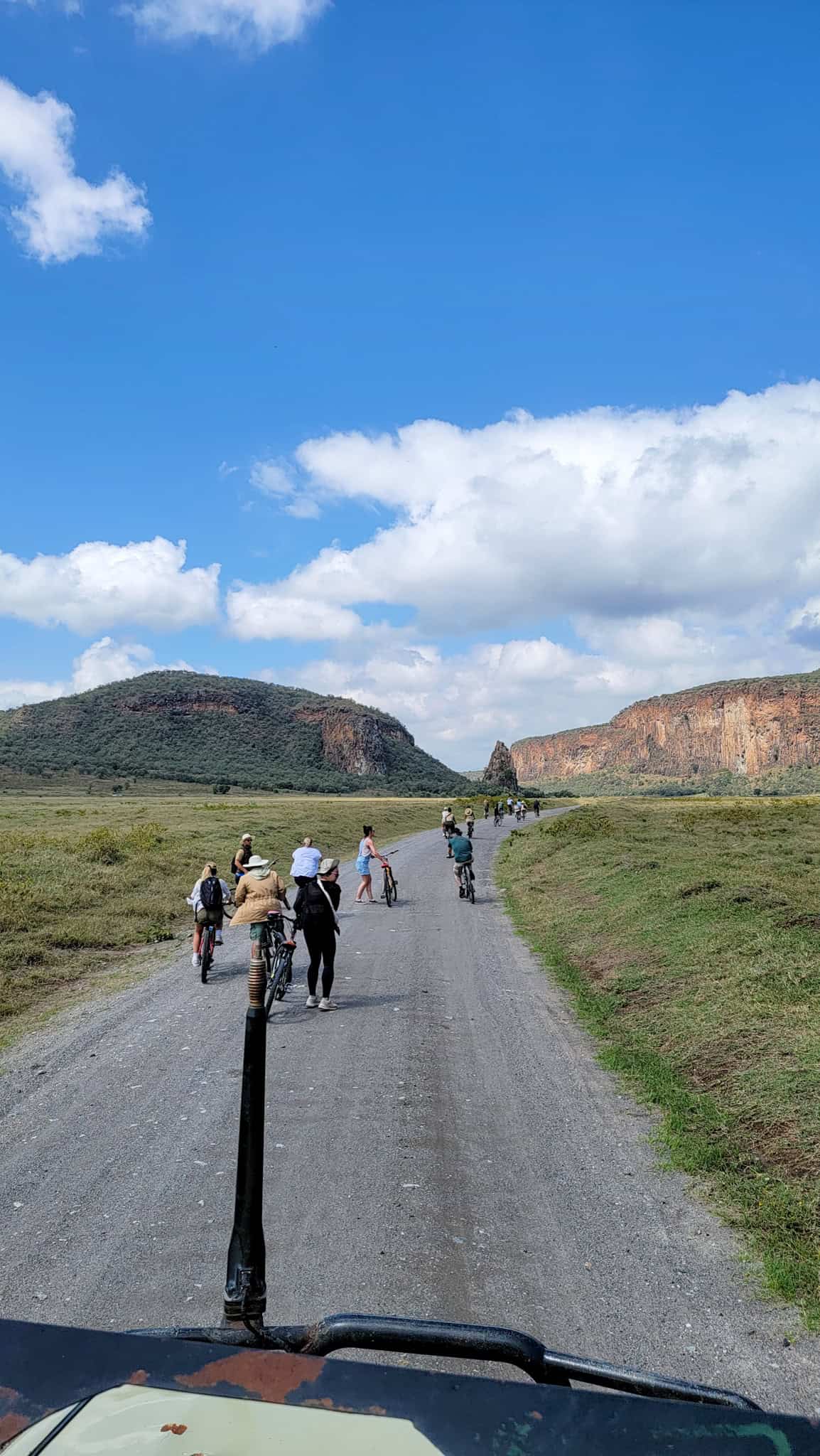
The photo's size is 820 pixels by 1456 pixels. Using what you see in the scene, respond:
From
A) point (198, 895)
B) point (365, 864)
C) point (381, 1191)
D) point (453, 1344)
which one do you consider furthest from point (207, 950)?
point (453, 1344)

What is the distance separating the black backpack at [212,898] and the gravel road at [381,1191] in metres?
2.49

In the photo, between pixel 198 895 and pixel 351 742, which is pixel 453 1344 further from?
pixel 351 742

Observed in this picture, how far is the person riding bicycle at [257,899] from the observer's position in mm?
9953

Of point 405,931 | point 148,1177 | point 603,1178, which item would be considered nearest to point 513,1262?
point 603,1178

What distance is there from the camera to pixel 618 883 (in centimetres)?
A: 1653

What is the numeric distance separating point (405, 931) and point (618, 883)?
4.22 metres

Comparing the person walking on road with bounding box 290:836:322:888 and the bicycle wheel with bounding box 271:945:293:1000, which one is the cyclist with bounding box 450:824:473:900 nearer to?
the person walking on road with bounding box 290:836:322:888

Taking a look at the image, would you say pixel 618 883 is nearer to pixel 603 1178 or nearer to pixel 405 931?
pixel 405 931

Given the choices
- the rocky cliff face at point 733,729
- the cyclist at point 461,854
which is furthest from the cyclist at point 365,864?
the rocky cliff face at point 733,729

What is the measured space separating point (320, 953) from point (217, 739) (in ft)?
370

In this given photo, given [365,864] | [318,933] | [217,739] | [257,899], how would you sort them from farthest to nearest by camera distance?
[217,739], [365,864], [257,899], [318,933]

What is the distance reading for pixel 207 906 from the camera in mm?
12086

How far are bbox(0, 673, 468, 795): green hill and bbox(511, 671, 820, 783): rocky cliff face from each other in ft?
180

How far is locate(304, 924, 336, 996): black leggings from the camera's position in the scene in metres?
9.86
